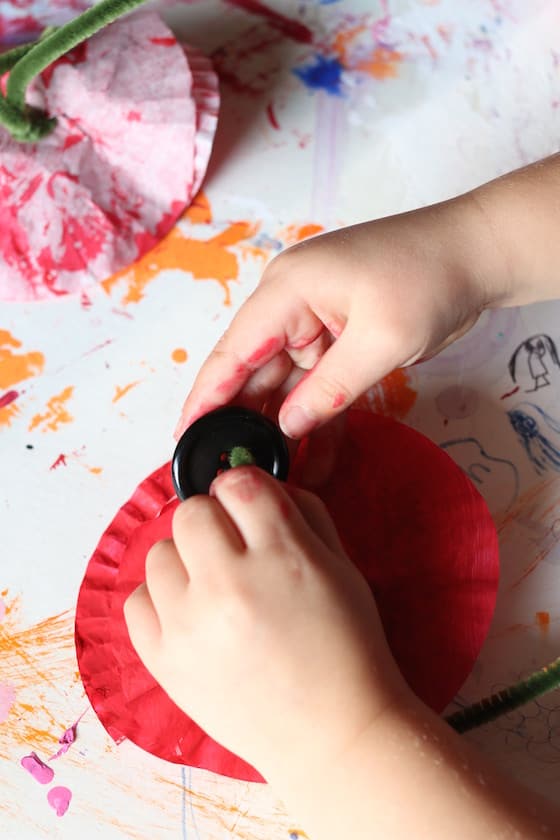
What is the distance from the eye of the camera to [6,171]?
2.35ft

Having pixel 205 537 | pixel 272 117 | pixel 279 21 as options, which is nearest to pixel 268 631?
pixel 205 537

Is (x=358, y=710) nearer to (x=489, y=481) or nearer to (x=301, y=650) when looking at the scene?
(x=301, y=650)

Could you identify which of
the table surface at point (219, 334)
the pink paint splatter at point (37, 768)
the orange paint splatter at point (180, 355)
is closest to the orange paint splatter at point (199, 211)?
the table surface at point (219, 334)

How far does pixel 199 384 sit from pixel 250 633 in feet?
0.62

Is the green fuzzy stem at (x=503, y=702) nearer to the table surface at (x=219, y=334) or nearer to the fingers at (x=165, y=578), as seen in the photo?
the table surface at (x=219, y=334)

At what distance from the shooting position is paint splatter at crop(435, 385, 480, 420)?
2.17 ft

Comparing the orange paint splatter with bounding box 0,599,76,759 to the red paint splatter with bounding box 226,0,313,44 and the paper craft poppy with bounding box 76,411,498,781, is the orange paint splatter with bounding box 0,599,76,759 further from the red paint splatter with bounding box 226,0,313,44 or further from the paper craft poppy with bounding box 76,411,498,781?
the red paint splatter with bounding box 226,0,313,44

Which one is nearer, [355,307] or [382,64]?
[355,307]

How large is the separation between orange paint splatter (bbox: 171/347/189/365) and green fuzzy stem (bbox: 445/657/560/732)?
1.10ft

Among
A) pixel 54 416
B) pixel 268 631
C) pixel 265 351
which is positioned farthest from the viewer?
pixel 54 416

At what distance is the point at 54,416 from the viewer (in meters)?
0.69

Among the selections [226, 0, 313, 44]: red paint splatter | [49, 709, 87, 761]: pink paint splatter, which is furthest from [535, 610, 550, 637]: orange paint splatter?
[226, 0, 313, 44]: red paint splatter

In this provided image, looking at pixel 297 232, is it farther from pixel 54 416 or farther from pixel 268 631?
pixel 268 631

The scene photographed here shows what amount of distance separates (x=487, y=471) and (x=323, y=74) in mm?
401
